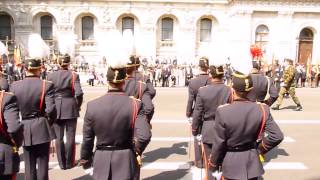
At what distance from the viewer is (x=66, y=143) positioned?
8.06 metres

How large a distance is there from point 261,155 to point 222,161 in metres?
0.68

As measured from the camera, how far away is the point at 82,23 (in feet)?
124

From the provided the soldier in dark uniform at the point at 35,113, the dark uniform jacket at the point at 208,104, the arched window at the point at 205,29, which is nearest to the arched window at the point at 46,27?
the arched window at the point at 205,29

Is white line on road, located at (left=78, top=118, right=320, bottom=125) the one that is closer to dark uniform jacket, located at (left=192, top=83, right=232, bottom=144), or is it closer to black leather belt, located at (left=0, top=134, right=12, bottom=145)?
dark uniform jacket, located at (left=192, top=83, right=232, bottom=144)

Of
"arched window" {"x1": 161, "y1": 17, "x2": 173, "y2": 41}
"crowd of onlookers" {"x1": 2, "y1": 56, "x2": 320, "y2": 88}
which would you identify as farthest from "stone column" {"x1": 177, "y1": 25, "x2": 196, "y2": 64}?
"crowd of onlookers" {"x1": 2, "y1": 56, "x2": 320, "y2": 88}

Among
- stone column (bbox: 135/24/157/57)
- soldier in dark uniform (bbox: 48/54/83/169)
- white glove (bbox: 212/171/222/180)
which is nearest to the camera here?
white glove (bbox: 212/171/222/180)

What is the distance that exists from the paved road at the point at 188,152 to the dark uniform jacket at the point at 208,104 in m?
1.48

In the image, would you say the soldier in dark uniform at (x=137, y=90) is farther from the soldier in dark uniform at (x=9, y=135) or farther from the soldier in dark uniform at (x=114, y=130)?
the soldier in dark uniform at (x=9, y=135)

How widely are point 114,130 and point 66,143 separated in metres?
3.72

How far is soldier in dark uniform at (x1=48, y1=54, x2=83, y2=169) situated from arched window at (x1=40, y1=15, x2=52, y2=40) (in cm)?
3092

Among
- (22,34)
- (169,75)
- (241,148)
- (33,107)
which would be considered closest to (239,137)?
(241,148)

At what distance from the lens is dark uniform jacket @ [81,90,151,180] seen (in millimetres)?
4633

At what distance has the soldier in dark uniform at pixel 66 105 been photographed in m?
7.91

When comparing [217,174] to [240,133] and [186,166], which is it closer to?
[240,133]
